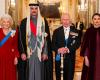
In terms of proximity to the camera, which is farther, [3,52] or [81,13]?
[81,13]

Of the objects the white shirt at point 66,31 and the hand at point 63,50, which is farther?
the white shirt at point 66,31

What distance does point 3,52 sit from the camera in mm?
5988

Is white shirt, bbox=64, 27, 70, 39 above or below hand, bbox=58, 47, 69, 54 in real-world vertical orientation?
above

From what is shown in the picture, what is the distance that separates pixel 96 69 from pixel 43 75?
0.99 metres

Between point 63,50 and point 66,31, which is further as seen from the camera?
point 66,31

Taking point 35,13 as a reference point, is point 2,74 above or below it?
below

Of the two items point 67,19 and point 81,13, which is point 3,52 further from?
point 81,13

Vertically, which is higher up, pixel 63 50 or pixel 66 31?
pixel 66 31

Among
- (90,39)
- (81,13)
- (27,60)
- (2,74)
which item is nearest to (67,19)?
(90,39)

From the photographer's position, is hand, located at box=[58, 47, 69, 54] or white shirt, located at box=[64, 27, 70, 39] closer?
hand, located at box=[58, 47, 69, 54]

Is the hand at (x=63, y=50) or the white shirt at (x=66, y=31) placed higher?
the white shirt at (x=66, y=31)

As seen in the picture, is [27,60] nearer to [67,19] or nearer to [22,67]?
[22,67]

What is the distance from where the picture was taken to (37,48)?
609 cm

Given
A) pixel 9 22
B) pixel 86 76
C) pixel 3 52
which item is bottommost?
pixel 86 76
